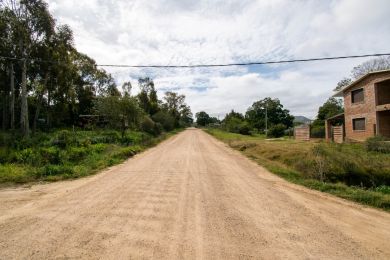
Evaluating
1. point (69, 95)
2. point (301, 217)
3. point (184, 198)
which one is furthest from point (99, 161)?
point (69, 95)

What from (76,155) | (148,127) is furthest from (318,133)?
(76,155)

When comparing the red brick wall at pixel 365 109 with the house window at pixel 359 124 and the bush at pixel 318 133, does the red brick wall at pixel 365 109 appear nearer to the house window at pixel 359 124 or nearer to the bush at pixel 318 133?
the house window at pixel 359 124

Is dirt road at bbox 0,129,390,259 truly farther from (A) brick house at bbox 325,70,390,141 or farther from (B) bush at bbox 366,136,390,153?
(A) brick house at bbox 325,70,390,141

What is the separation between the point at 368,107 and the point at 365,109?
39 centimetres

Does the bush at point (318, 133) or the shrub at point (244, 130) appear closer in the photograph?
the bush at point (318, 133)

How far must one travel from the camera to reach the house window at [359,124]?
27073 millimetres

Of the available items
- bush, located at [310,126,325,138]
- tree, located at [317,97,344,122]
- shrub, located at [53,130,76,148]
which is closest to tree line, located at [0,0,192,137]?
shrub, located at [53,130,76,148]

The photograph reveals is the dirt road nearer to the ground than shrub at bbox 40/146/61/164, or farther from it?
nearer to the ground

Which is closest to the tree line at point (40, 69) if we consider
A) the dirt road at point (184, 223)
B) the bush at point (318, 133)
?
the dirt road at point (184, 223)

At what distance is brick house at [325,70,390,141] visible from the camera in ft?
82.7

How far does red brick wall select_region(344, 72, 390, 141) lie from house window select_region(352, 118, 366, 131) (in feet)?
0.90

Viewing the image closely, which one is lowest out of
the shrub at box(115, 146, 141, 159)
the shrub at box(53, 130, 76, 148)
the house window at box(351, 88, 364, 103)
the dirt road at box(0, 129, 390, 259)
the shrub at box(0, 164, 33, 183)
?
the dirt road at box(0, 129, 390, 259)

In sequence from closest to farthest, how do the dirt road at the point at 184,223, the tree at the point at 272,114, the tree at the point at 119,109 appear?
the dirt road at the point at 184,223
the tree at the point at 119,109
the tree at the point at 272,114

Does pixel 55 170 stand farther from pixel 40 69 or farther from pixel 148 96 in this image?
pixel 148 96
